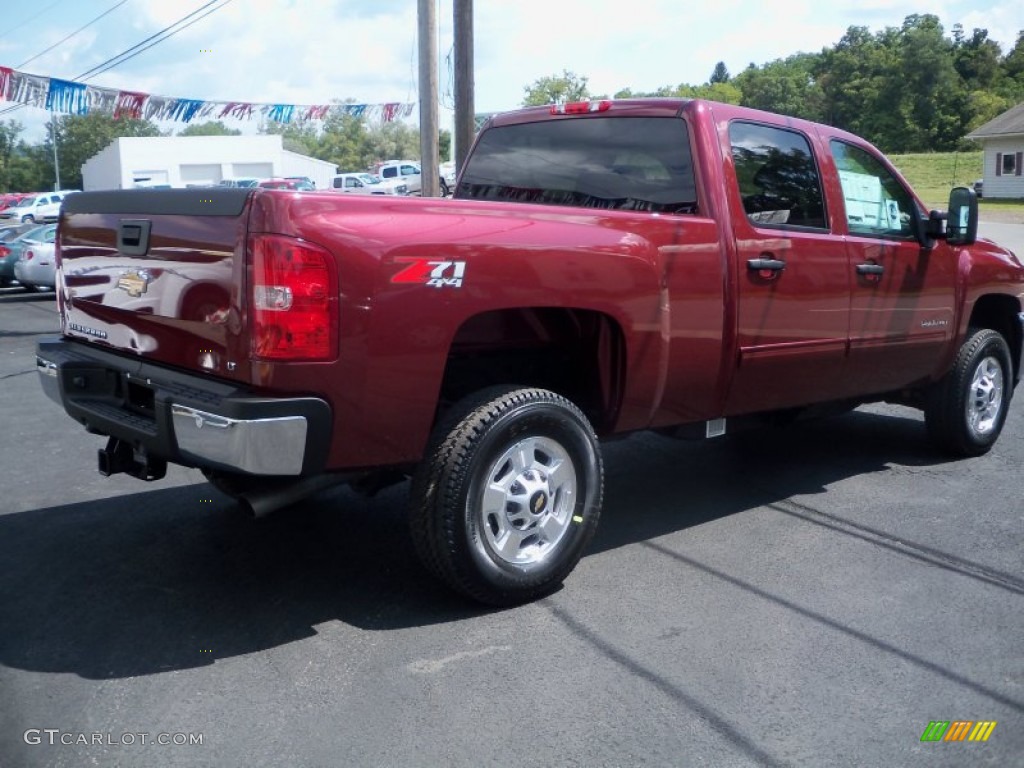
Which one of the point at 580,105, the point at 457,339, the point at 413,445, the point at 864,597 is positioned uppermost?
the point at 580,105

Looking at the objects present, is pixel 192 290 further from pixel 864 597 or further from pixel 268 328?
pixel 864 597

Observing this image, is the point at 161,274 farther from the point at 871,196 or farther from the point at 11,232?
the point at 11,232

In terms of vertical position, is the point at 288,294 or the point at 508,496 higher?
the point at 288,294

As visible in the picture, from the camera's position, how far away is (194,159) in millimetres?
62844

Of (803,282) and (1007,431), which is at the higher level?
(803,282)

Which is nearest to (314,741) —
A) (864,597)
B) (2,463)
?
(864,597)

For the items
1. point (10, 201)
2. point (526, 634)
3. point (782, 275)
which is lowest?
point (526, 634)

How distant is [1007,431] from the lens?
25.8ft

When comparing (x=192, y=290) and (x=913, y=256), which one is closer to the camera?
(x=192, y=290)

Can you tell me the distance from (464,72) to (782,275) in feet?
25.1

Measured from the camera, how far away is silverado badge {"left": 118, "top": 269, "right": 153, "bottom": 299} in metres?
4.19

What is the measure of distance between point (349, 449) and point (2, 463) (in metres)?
3.86

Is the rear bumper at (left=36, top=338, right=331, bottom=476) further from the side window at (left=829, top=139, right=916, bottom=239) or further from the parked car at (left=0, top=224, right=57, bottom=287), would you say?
the parked car at (left=0, top=224, right=57, bottom=287)

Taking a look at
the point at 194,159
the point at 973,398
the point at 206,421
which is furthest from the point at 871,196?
the point at 194,159
